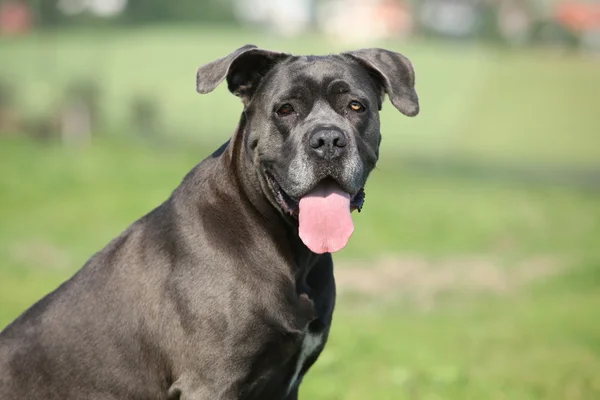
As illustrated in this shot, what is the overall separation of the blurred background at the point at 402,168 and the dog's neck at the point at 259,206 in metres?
2.28

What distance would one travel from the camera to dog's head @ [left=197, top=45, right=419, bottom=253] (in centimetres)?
453

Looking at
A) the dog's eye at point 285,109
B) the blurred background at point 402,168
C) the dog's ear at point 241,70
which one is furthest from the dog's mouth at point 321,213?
the blurred background at point 402,168

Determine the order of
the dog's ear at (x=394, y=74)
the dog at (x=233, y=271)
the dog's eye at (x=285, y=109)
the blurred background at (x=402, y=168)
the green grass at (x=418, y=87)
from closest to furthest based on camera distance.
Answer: the dog at (x=233, y=271)
the dog's eye at (x=285, y=109)
the dog's ear at (x=394, y=74)
the blurred background at (x=402, y=168)
the green grass at (x=418, y=87)

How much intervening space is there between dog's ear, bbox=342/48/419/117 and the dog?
0.5 inches

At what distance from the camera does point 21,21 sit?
2027 centimetres

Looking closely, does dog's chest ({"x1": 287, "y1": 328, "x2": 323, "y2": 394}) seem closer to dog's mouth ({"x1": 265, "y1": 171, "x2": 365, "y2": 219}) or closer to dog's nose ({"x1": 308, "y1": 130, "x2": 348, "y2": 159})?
dog's mouth ({"x1": 265, "y1": 171, "x2": 365, "y2": 219})


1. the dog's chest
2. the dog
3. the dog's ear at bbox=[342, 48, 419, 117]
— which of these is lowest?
the dog's chest

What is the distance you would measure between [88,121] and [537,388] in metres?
15.0

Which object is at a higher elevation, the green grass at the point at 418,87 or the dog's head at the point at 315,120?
the dog's head at the point at 315,120

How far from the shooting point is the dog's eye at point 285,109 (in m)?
4.72

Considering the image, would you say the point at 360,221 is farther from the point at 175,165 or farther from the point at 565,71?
the point at 565,71

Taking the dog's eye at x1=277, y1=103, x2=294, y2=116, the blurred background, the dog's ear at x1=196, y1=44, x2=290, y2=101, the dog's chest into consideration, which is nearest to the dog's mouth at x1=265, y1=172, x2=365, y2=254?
the dog's eye at x1=277, y1=103, x2=294, y2=116

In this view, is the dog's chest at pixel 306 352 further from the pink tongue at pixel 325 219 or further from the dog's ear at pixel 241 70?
the dog's ear at pixel 241 70

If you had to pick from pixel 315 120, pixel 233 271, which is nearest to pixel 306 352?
pixel 233 271
